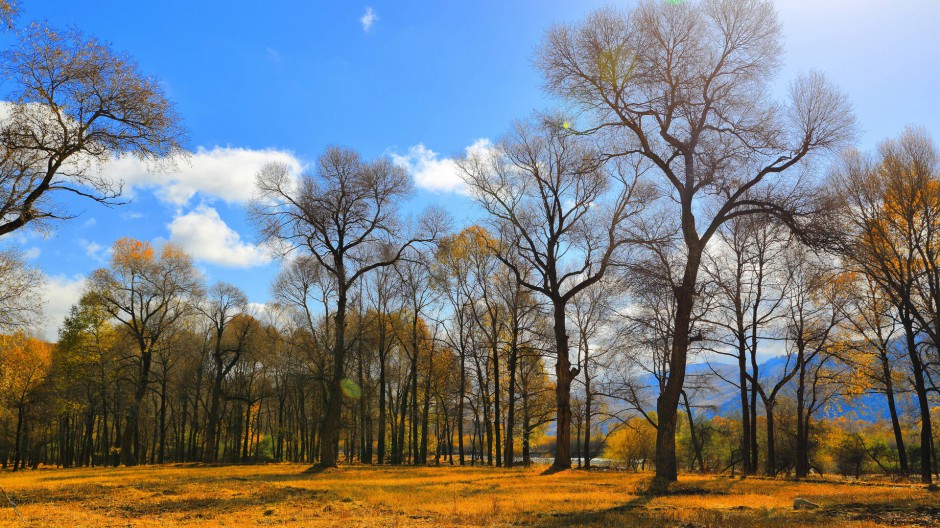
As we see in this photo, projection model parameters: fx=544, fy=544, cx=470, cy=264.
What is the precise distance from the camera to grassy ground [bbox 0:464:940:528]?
920cm

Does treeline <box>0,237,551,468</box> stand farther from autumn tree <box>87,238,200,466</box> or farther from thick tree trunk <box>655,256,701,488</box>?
thick tree trunk <box>655,256,701,488</box>

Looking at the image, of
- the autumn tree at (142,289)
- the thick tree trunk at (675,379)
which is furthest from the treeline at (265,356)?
the thick tree trunk at (675,379)

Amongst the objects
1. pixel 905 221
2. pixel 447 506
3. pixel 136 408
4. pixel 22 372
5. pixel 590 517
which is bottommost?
pixel 136 408

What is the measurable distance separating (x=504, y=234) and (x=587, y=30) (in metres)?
13.9

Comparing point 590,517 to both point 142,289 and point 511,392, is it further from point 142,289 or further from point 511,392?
point 142,289

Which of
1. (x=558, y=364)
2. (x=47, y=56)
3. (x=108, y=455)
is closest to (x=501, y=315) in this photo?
(x=558, y=364)

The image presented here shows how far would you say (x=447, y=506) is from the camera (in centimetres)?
1121

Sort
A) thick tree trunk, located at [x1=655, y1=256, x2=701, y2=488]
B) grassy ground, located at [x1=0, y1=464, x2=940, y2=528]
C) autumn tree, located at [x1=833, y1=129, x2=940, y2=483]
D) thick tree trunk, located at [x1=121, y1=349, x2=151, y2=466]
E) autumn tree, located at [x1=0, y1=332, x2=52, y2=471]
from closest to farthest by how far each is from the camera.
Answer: grassy ground, located at [x1=0, y1=464, x2=940, y2=528] → thick tree trunk, located at [x1=655, y1=256, x2=701, y2=488] → autumn tree, located at [x1=833, y1=129, x2=940, y2=483] → thick tree trunk, located at [x1=121, y1=349, x2=151, y2=466] → autumn tree, located at [x1=0, y1=332, x2=52, y2=471]

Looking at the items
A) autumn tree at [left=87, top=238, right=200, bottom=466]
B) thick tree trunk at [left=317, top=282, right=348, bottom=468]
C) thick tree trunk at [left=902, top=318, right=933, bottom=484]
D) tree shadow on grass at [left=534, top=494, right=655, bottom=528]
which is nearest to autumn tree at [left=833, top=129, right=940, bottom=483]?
thick tree trunk at [left=902, top=318, right=933, bottom=484]

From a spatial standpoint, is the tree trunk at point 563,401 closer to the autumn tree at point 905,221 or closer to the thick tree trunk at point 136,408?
the autumn tree at point 905,221

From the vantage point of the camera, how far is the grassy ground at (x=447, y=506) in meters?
9.20

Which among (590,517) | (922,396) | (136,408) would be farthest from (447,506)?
(136,408)

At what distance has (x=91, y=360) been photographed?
37188 mm

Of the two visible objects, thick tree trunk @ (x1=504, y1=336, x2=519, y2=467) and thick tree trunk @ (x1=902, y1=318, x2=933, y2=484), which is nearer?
thick tree trunk @ (x1=902, y1=318, x2=933, y2=484)
